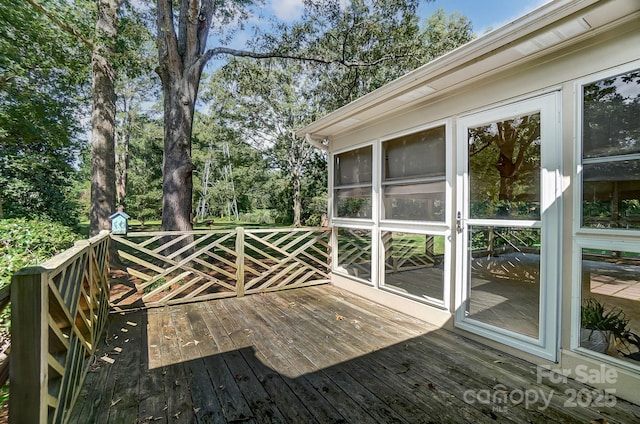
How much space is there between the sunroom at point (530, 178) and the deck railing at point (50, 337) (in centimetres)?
319

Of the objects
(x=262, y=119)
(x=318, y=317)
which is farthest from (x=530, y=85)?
(x=262, y=119)

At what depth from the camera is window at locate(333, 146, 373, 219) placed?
14.2 ft

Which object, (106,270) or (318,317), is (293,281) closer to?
(318,317)

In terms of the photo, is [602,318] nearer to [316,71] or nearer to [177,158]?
[177,158]

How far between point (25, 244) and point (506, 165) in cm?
531

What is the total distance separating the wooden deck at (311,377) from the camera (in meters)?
1.85

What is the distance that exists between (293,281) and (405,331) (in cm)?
257

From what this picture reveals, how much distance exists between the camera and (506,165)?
2846mm

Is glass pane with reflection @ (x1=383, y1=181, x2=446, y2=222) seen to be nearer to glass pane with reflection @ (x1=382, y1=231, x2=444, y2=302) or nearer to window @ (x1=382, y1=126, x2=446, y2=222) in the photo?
window @ (x1=382, y1=126, x2=446, y2=222)

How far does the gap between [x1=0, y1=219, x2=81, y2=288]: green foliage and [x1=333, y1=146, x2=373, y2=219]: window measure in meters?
3.85

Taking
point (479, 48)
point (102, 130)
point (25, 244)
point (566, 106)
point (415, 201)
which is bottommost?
point (25, 244)

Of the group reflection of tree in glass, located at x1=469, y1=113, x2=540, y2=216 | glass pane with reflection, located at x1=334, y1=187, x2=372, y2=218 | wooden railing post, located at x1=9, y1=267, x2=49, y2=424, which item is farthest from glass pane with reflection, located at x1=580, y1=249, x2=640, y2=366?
wooden railing post, located at x1=9, y1=267, x2=49, y2=424

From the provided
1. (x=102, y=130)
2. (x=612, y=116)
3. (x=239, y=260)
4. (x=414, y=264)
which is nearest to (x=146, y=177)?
(x=102, y=130)

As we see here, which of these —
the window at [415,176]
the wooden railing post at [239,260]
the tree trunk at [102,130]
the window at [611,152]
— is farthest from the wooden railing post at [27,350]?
the tree trunk at [102,130]
